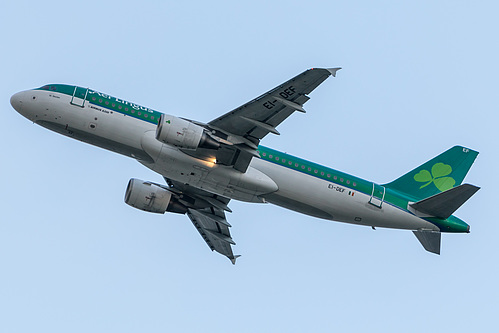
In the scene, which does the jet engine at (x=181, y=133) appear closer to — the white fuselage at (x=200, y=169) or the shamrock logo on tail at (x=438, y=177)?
the white fuselage at (x=200, y=169)

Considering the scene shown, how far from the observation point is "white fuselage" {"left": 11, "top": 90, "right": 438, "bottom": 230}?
41594 mm

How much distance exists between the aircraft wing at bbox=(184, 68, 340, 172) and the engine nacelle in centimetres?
769

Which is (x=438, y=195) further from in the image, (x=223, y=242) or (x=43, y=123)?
(x=43, y=123)

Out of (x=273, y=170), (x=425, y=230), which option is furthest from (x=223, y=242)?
(x=425, y=230)

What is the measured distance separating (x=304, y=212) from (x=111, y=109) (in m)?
13.9

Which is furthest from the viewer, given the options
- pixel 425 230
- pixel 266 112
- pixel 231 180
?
pixel 425 230

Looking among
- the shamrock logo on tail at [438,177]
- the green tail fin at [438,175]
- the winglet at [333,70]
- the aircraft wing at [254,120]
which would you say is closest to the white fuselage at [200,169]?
the aircraft wing at [254,120]

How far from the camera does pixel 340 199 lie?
1746 inches

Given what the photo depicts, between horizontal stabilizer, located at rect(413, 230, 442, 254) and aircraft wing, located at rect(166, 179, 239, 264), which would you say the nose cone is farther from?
horizontal stabilizer, located at rect(413, 230, 442, 254)

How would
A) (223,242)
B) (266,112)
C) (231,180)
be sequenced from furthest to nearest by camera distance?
(223,242) → (231,180) → (266,112)

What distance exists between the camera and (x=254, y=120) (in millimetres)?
40531

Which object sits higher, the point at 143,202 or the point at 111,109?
the point at 111,109

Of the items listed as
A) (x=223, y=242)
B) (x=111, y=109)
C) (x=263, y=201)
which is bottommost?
(x=223, y=242)

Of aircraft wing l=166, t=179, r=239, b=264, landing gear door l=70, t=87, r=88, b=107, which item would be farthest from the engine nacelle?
landing gear door l=70, t=87, r=88, b=107
